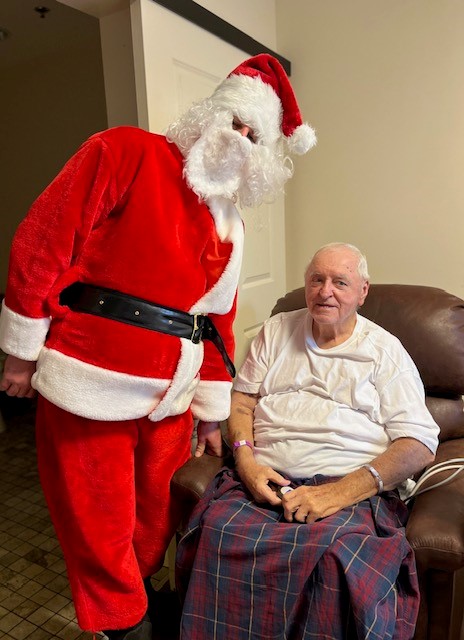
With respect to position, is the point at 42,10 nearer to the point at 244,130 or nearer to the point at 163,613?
the point at 244,130

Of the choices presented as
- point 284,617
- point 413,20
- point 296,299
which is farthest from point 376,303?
point 413,20

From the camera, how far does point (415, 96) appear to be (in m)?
2.09

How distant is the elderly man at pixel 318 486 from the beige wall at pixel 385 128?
2.63 ft

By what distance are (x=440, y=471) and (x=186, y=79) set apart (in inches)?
59.7

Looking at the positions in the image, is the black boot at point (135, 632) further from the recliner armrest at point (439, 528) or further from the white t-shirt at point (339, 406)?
the recliner armrest at point (439, 528)

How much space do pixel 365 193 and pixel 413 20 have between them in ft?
2.32

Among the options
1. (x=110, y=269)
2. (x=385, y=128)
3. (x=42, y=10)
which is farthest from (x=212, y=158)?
(x=42, y=10)

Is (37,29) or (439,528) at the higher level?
(37,29)

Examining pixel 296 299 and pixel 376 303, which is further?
pixel 296 299

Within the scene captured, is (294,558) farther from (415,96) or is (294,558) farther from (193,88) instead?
(415,96)

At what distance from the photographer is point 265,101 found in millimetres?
1195

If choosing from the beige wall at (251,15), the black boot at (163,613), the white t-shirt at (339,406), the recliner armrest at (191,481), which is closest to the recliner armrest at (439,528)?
the white t-shirt at (339,406)

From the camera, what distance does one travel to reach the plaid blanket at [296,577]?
1062 mm

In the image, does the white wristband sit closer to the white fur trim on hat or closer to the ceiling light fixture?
the white fur trim on hat
